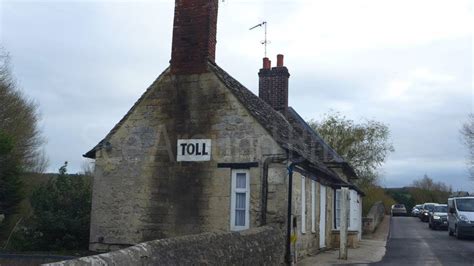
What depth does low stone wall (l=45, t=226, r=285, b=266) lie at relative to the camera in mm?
6020

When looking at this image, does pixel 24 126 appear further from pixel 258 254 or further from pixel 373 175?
pixel 373 175

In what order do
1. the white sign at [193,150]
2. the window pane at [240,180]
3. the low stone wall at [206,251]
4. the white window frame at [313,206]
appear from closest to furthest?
the low stone wall at [206,251]
the window pane at [240,180]
the white sign at [193,150]
the white window frame at [313,206]

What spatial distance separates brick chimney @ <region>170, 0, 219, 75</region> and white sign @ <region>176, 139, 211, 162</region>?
81.0 inches

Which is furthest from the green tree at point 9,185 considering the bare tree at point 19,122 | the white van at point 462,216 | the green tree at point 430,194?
the green tree at point 430,194

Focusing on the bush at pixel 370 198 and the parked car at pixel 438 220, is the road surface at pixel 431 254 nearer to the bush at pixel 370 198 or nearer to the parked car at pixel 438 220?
the parked car at pixel 438 220

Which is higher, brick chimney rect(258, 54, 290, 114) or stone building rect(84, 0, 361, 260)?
brick chimney rect(258, 54, 290, 114)

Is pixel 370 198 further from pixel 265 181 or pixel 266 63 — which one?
pixel 265 181

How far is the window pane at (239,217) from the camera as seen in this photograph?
47.3 feet

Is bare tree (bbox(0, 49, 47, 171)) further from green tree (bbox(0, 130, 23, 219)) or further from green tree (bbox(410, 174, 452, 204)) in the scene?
green tree (bbox(410, 174, 452, 204))

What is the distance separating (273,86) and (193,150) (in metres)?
8.39

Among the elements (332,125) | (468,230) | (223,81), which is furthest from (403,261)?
(332,125)

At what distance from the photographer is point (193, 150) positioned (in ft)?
49.6

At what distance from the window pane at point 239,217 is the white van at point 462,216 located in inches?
570

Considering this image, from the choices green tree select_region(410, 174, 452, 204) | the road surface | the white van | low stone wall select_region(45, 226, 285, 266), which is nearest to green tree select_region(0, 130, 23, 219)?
low stone wall select_region(45, 226, 285, 266)
